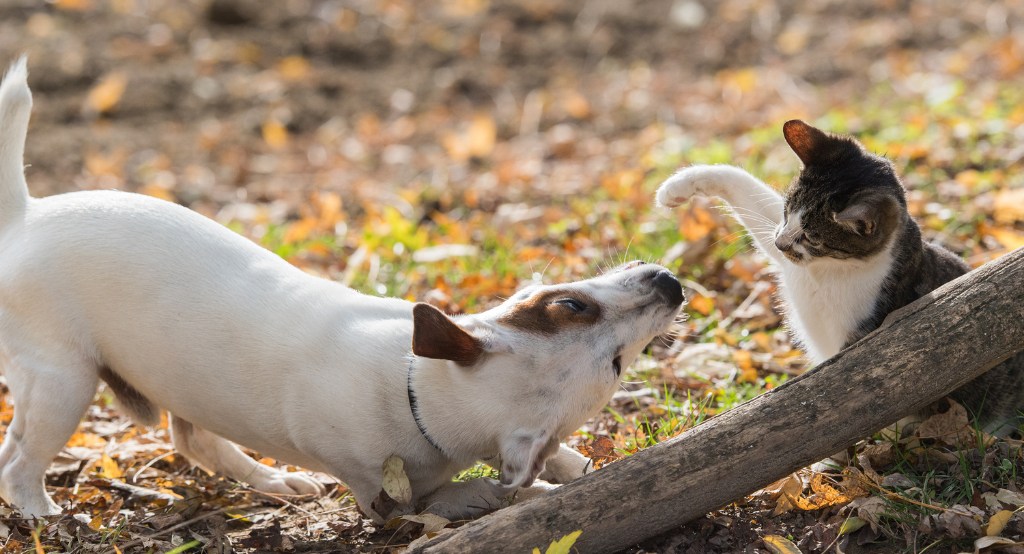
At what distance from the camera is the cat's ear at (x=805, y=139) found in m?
3.83

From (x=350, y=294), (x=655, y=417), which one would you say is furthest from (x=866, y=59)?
(x=350, y=294)

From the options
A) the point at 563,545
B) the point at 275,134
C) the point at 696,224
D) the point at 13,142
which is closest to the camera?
the point at 563,545

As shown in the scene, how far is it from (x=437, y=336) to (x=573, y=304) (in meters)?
0.51

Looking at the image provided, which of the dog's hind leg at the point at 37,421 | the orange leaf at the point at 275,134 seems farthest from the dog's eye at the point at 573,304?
the orange leaf at the point at 275,134

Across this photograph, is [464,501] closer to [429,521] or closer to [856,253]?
[429,521]

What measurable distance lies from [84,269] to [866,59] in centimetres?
834

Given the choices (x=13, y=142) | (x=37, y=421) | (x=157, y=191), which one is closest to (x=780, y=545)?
(x=37, y=421)

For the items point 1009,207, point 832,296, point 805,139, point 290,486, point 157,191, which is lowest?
point 157,191

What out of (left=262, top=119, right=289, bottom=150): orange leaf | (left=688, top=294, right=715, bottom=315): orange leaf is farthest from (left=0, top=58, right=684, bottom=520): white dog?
(left=262, top=119, right=289, bottom=150): orange leaf

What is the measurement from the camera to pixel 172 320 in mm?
3842

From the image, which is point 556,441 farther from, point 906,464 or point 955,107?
point 955,107

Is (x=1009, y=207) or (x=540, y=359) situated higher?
(x=540, y=359)

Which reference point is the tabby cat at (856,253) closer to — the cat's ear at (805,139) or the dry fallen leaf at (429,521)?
the cat's ear at (805,139)

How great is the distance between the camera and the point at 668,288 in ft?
11.8
